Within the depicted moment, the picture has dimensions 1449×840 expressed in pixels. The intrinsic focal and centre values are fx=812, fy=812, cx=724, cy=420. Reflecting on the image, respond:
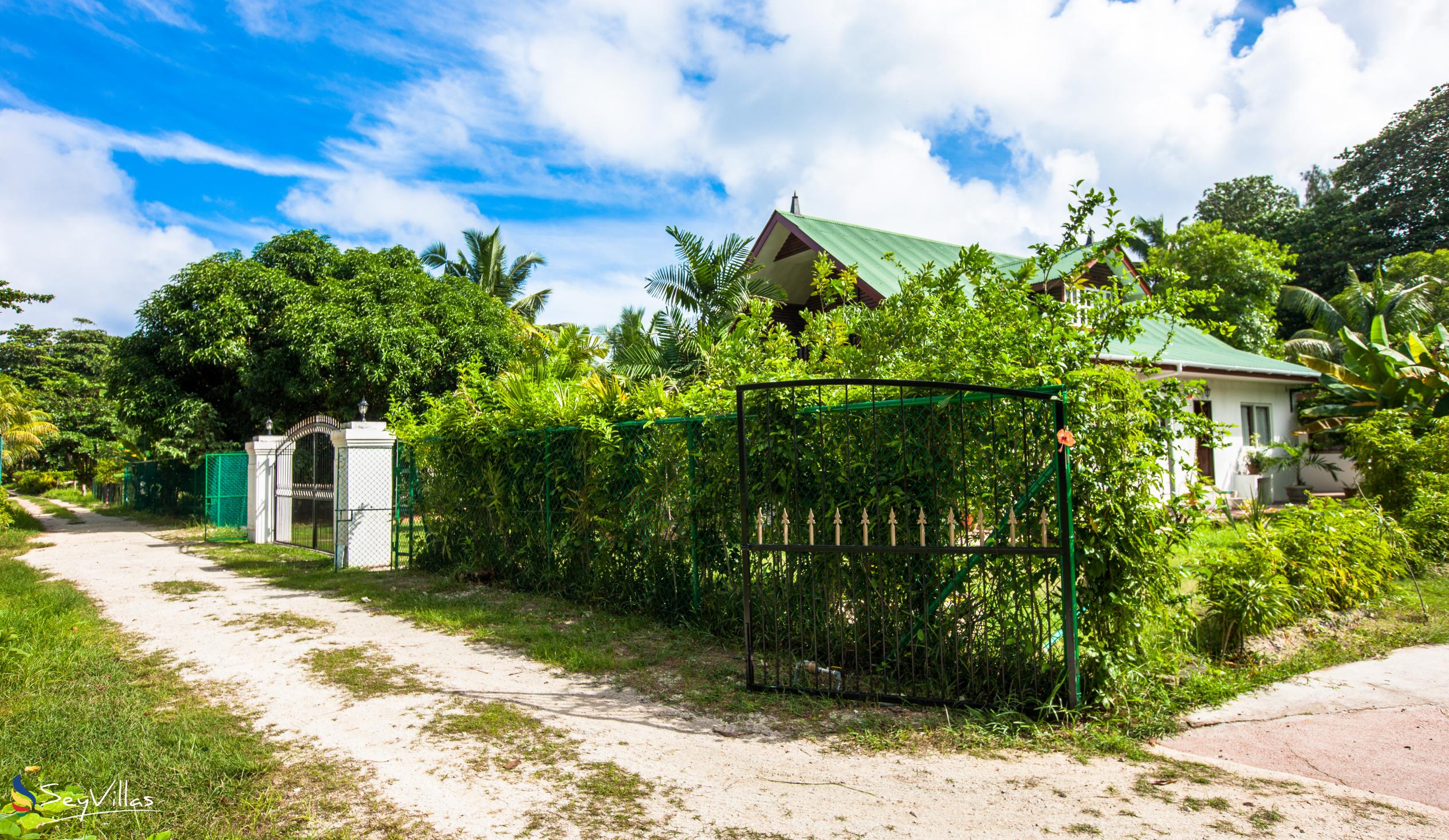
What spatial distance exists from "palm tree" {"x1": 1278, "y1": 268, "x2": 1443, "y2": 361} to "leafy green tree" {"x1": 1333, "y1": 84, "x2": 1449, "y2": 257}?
26.1 feet

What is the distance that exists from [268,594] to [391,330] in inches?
370

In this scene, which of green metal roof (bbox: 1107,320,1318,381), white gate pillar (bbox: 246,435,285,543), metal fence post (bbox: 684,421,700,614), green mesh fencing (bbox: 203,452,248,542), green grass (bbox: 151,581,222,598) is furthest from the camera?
green mesh fencing (bbox: 203,452,248,542)

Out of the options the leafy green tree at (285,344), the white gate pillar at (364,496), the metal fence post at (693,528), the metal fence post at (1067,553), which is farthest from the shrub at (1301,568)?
the leafy green tree at (285,344)

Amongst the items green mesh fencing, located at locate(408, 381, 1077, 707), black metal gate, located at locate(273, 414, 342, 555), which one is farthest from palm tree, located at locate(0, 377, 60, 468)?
green mesh fencing, located at locate(408, 381, 1077, 707)

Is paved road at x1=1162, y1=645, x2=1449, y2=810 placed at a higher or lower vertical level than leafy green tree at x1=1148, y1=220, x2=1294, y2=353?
lower

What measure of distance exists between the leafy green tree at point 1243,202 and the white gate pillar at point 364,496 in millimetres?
40506

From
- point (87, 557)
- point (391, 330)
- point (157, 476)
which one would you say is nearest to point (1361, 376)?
point (391, 330)

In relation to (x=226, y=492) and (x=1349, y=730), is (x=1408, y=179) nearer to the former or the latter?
(x=1349, y=730)

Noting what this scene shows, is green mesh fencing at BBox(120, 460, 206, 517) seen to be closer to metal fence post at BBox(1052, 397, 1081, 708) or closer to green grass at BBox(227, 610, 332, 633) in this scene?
green grass at BBox(227, 610, 332, 633)

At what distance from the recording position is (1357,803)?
11.9ft

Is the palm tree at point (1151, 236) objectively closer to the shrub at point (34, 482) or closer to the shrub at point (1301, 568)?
the shrub at point (1301, 568)

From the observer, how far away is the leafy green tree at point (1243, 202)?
39.5 metres

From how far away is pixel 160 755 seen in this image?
14.0 feet

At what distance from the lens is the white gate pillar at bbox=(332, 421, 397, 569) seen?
1184 centimetres
